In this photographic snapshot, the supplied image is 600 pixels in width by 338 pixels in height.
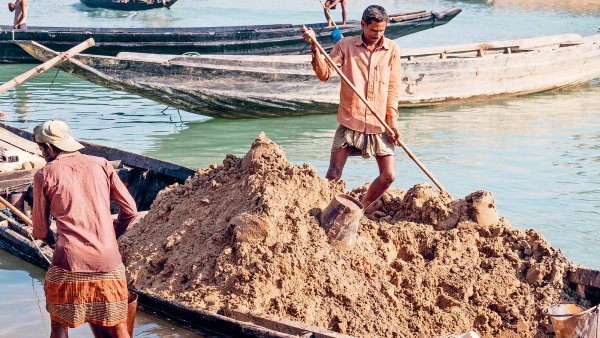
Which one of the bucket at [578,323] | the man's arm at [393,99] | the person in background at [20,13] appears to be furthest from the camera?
the person in background at [20,13]

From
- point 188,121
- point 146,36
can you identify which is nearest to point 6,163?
point 188,121

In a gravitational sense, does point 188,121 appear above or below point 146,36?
below

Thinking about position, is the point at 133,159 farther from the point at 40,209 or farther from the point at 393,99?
the point at 40,209

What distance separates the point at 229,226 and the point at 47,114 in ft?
30.3

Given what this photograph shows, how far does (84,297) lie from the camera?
3.32m

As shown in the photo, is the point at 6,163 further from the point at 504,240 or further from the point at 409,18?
the point at 409,18

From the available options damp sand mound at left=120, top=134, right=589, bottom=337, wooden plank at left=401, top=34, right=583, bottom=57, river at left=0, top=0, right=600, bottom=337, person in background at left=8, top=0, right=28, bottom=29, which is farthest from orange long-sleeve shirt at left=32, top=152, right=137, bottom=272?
person in background at left=8, top=0, right=28, bottom=29

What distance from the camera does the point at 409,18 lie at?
49.6 ft

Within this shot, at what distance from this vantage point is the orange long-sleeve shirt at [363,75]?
518 centimetres

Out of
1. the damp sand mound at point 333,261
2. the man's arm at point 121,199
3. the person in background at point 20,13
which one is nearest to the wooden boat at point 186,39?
the person in background at point 20,13

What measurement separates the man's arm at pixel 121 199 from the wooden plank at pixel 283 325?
0.84 metres

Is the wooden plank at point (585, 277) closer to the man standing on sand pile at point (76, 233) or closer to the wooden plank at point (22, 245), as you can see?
the man standing on sand pile at point (76, 233)

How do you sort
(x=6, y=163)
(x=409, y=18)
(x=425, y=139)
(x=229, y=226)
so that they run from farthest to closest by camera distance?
1. (x=409, y=18)
2. (x=425, y=139)
3. (x=6, y=163)
4. (x=229, y=226)

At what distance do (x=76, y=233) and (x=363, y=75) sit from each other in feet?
8.45
